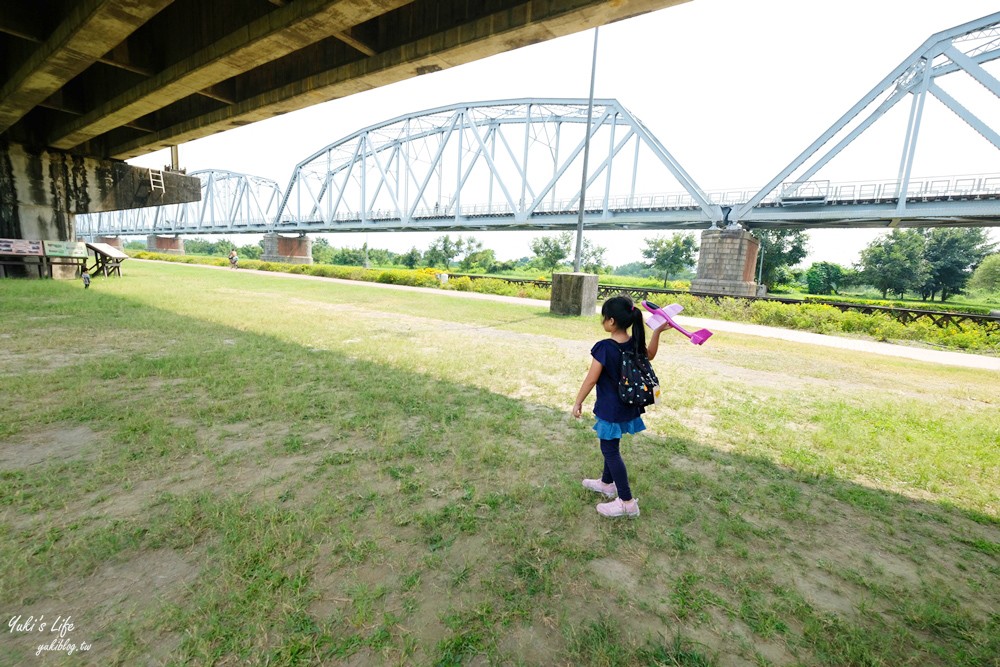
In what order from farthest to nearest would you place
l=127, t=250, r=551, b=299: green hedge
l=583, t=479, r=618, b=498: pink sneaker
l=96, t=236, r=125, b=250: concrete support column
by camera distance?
l=96, t=236, r=125, b=250: concrete support column → l=127, t=250, r=551, b=299: green hedge → l=583, t=479, r=618, b=498: pink sneaker

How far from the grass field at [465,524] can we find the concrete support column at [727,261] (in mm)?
27367

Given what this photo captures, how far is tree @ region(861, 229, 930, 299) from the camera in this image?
2243 inches

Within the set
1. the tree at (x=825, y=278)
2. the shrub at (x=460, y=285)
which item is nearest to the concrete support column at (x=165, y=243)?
the shrub at (x=460, y=285)

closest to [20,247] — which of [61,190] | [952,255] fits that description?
[61,190]

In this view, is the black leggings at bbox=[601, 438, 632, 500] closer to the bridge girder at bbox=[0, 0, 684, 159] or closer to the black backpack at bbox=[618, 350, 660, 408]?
the black backpack at bbox=[618, 350, 660, 408]

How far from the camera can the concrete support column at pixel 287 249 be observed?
7256cm

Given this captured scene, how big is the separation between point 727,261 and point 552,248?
3262 cm

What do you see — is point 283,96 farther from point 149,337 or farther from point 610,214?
point 610,214

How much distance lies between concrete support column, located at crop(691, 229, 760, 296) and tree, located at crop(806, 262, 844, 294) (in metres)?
45.9

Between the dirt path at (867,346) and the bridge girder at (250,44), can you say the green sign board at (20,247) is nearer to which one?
the bridge girder at (250,44)

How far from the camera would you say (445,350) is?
876 cm

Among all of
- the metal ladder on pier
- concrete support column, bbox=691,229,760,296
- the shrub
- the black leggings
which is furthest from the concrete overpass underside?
concrete support column, bbox=691,229,760,296

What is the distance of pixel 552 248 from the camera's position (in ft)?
205

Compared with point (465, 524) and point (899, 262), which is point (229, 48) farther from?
point (899, 262)
